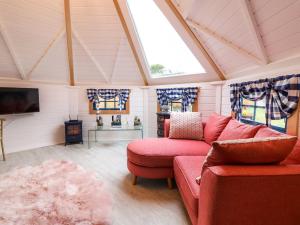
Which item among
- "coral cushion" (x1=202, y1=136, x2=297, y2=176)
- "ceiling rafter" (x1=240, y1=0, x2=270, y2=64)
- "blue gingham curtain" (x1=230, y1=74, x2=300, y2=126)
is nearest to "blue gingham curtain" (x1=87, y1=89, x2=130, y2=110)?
"blue gingham curtain" (x1=230, y1=74, x2=300, y2=126)

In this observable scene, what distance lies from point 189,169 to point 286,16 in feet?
5.48

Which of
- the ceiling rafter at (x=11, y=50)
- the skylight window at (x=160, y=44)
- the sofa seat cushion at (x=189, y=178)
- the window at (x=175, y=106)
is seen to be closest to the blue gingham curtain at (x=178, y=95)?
the window at (x=175, y=106)

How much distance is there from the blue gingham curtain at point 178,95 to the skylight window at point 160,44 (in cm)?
39

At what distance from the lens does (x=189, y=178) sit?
161 centimetres

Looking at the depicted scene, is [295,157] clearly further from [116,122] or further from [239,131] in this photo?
[116,122]

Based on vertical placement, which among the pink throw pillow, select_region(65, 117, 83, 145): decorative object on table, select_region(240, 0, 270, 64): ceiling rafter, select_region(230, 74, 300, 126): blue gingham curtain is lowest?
select_region(65, 117, 83, 145): decorative object on table

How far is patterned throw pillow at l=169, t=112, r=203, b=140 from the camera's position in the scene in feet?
9.25

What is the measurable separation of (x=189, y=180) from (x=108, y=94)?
3.69 meters

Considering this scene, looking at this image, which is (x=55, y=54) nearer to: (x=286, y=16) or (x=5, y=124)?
(x=5, y=124)

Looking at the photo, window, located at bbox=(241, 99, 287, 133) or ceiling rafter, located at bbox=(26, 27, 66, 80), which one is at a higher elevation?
ceiling rafter, located at bbox=(26, 27, 66, 80)

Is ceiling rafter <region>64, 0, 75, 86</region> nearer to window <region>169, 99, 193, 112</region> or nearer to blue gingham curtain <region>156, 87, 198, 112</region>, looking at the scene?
blue gingham curtain <region>156, 87, 198, 112</region>

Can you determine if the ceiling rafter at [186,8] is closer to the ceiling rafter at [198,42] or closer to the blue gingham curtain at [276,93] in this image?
the ceiling rafter at [198,42]

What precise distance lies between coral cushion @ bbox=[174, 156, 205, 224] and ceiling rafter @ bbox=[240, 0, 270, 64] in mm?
1464

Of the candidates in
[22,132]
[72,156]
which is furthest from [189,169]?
[22,132]
